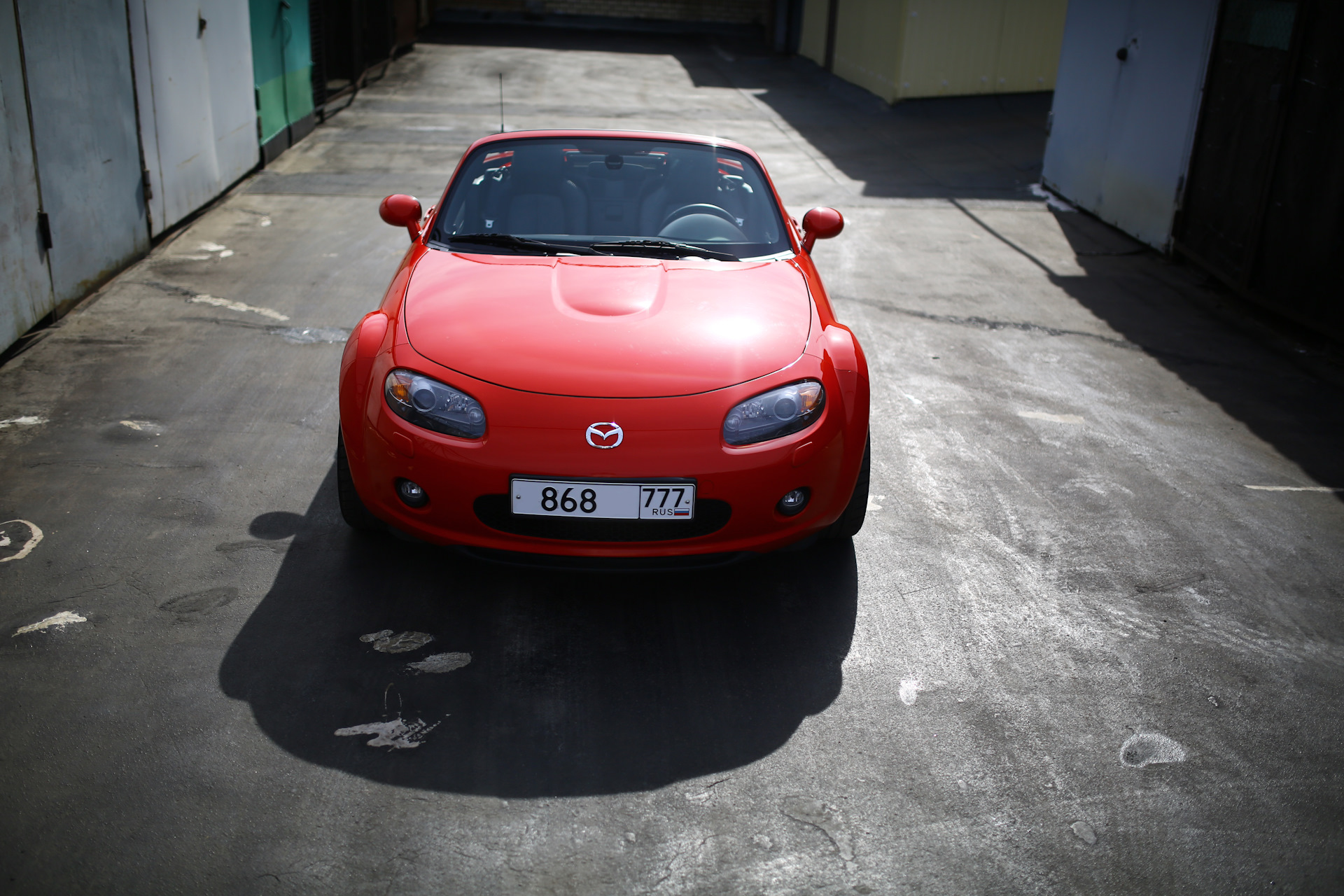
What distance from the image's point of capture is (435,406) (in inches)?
122

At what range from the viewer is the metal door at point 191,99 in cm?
758

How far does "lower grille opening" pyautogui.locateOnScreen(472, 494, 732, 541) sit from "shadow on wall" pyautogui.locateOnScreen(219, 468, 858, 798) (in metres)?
0.23

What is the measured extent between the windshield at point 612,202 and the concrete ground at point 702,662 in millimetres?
1206

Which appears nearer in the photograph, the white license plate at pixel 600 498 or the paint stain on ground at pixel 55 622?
the white license plate at pixel 600 498

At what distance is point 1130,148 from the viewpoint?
31.2 ft

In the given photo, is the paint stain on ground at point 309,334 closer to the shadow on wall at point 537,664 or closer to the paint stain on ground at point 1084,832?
the shadow on wall at point 537,664

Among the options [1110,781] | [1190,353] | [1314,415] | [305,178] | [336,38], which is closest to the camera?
[1110,781]

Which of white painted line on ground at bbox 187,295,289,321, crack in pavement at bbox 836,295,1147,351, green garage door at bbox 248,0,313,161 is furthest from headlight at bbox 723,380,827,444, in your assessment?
green garage door at bbox 248,0,313,161

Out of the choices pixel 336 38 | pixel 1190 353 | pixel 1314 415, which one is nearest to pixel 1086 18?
pixel 1190 353

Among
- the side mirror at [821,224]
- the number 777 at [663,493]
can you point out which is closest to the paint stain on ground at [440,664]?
the number 777 at [663,493]

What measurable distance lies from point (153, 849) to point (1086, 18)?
11180mm

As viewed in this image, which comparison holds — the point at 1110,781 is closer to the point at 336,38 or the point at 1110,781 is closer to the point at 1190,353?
the point at 1190,353

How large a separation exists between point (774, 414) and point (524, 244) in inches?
56.3

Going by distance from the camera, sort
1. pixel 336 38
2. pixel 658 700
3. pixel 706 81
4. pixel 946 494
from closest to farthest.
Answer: pixel 658 700
pixel 946 494
pixel 336 38
pixel 706 81
